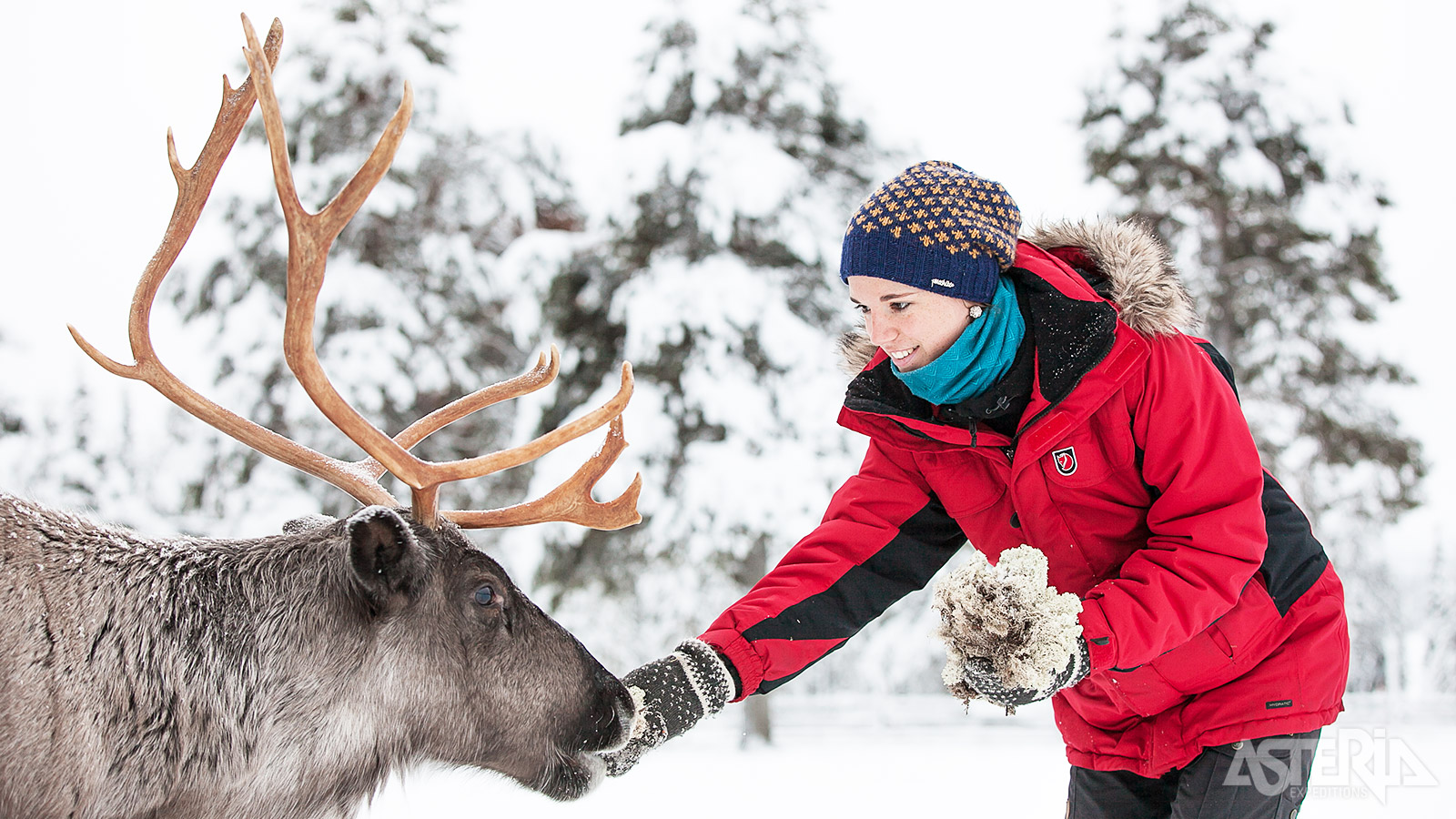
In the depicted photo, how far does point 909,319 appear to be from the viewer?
2.39 meters

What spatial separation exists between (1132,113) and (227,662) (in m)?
12.2

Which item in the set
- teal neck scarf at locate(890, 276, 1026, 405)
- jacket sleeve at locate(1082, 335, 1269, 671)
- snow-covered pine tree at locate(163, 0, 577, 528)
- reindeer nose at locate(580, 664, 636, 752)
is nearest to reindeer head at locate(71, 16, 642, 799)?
reindeer nose at locate(580, 664, 636, 752)

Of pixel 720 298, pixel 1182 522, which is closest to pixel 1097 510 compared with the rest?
pixel 1182 522

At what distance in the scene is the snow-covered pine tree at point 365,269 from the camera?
11688 millimetres

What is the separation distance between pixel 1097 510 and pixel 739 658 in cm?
89

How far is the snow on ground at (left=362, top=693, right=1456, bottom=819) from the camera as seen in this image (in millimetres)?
5742

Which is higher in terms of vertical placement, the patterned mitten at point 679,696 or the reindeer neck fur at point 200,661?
the reindeer neck fur at point 200,661

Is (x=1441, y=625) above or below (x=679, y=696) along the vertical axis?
below

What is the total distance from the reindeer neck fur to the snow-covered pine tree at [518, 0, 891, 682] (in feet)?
23.5

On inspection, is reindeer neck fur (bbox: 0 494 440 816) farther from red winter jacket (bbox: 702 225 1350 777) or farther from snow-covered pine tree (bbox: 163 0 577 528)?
snow-covered pine tree (bbox: 163 0 577 528)

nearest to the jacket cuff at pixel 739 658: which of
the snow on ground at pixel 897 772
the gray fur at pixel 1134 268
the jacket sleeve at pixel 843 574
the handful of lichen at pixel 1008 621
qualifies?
the jacket sleeve at pixel 843 574

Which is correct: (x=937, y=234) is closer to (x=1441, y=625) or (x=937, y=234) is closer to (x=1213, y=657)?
(x=1213, y=657)

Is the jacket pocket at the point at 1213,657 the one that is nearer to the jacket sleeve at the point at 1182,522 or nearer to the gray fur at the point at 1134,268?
the jacket sleeve at the point at 1182,522

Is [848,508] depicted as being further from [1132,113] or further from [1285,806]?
[1132,113]
